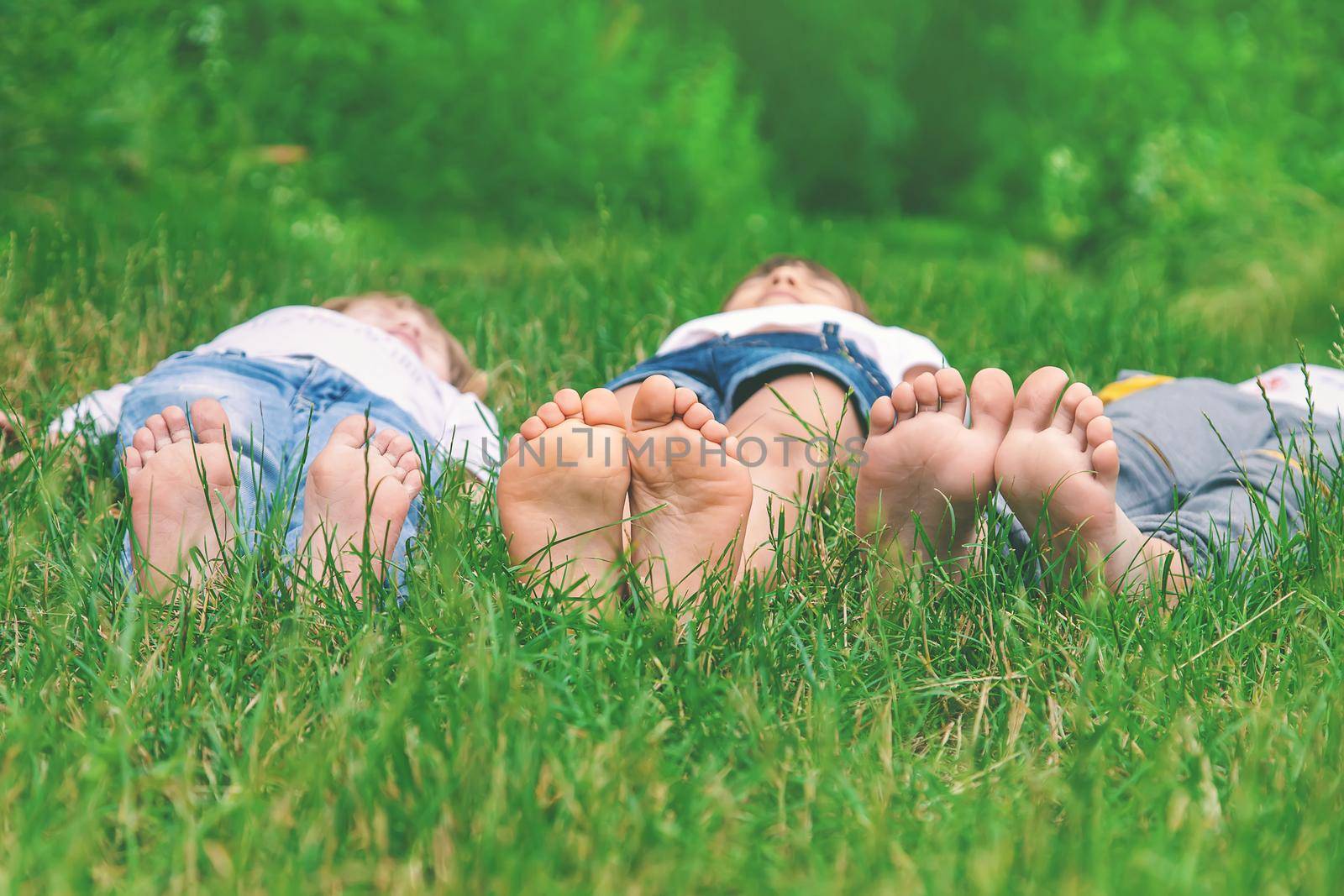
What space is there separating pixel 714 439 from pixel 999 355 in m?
1.51

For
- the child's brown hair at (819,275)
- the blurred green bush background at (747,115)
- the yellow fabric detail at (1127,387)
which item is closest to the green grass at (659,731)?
the yellow fabric detail at (1127,387)

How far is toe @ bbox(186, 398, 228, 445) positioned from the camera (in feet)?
5.27

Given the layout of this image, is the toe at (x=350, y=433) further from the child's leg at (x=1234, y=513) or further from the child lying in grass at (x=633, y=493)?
the child's leg at (x=1234, y=513)

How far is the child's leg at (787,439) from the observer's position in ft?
5.39

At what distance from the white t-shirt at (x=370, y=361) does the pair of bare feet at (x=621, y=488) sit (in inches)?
23.1

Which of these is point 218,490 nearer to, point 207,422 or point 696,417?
point 207,422

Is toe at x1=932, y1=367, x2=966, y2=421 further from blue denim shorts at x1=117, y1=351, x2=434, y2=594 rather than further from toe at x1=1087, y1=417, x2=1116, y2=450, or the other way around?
blue denim shorts at x1=117, y1=351, x2=434, y2=594

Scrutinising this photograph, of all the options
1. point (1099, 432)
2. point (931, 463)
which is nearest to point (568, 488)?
point (931, 463)

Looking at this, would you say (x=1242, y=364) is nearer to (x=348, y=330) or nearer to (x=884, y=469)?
(x=884, y=469)

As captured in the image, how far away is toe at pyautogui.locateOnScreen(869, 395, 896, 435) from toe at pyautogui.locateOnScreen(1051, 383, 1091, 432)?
209 mm

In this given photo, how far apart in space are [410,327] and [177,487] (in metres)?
1.07

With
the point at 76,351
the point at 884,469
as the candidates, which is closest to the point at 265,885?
the point at 884,469

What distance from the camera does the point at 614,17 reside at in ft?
22.2

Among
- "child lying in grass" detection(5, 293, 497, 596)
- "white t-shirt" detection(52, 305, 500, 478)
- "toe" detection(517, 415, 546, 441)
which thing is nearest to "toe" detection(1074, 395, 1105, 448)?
"toe" detection(517, 415, 546, 441)
